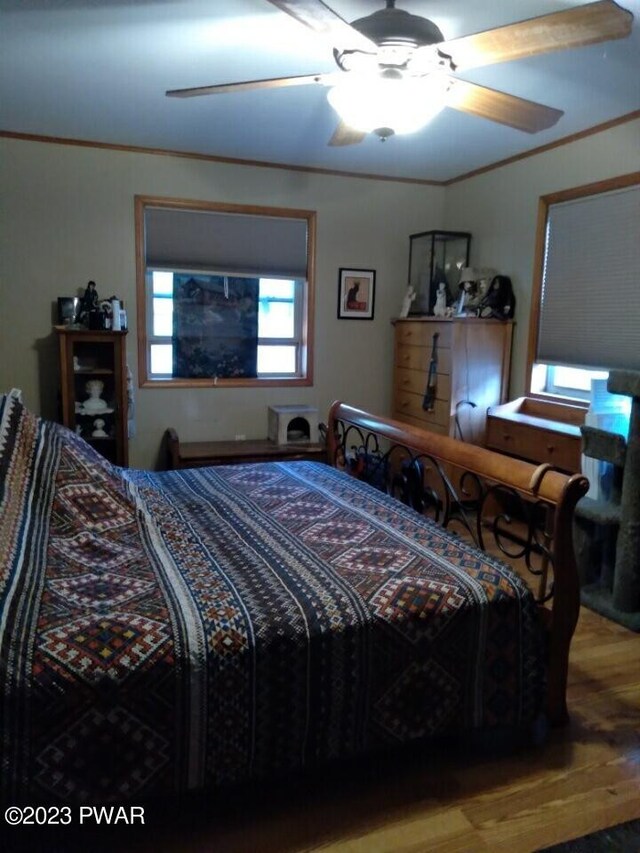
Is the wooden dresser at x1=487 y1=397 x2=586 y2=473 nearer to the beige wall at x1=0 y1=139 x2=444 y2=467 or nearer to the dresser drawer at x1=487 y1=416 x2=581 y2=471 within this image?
the dresser drawer at x1=487 y1=416 x2=581 y2=471

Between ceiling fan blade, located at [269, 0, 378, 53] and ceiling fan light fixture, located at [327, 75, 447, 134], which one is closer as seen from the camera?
ceiling fan blade, located at [269, 0, 378, 53]

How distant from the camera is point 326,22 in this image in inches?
68.1

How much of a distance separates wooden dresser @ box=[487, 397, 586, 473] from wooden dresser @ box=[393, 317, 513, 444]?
0.12 metres

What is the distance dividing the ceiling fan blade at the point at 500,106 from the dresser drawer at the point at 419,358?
1914 mm

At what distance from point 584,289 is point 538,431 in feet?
2.93

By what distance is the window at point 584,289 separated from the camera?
3.34m

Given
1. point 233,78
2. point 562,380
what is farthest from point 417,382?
point 233,78

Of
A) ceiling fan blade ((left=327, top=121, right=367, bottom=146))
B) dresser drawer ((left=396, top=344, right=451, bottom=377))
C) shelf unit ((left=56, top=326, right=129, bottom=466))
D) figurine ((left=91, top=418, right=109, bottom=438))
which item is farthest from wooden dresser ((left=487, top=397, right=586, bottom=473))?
figurine ((left=91, top=418, right=109, bottom=438))

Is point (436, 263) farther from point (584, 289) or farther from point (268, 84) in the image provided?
point (268, 84)

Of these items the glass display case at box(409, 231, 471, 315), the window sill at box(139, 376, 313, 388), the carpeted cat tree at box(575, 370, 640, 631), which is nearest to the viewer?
the carpeted cat tree at box(575, 370, 640, 631)

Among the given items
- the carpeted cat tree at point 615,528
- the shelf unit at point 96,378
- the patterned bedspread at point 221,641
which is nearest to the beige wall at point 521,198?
the carpeted cat tree at point 615,528

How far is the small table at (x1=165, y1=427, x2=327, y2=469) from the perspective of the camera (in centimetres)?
416

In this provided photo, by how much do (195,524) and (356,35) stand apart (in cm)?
167

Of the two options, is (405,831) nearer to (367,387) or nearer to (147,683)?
(147,683)
